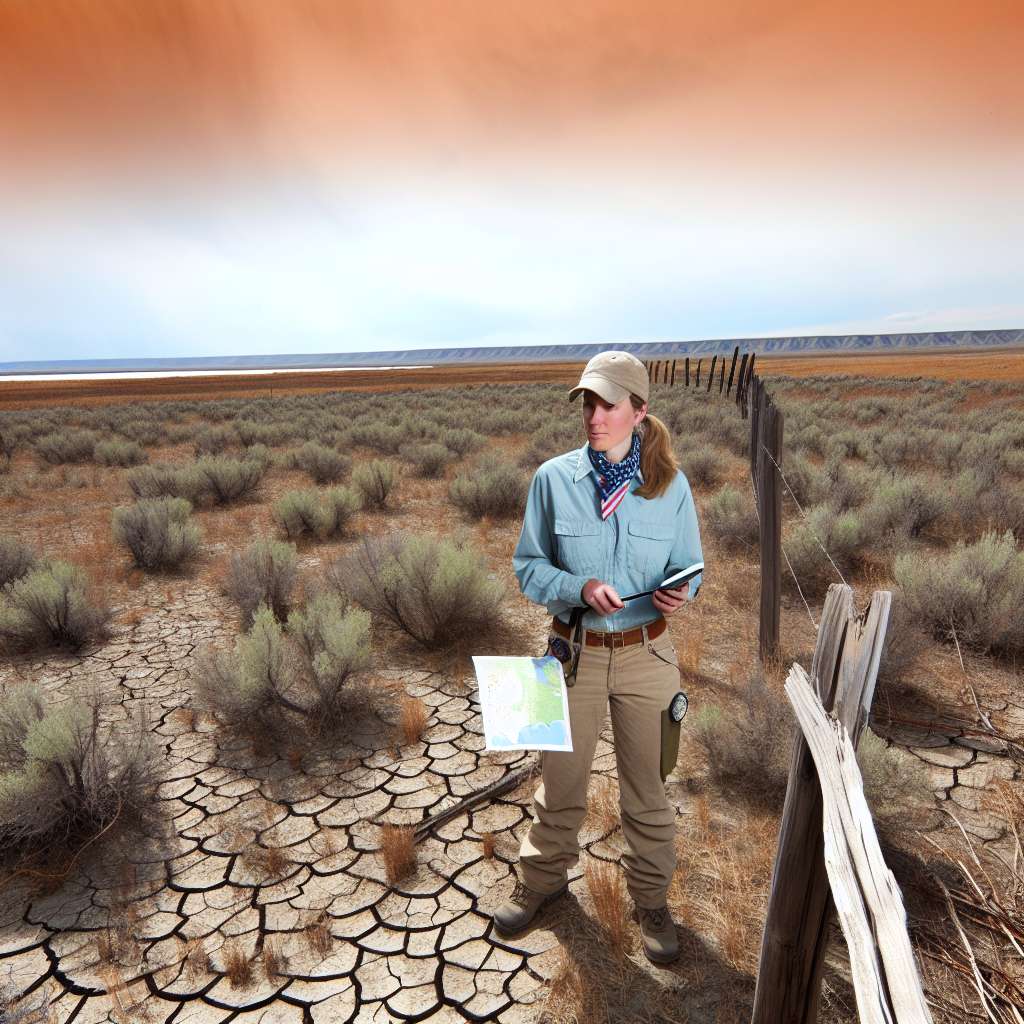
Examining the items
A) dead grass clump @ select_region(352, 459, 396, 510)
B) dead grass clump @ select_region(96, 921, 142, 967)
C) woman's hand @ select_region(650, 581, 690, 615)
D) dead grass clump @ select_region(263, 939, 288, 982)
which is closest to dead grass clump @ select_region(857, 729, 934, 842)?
woman's hand @ select_region(650, 581, 690, 615)

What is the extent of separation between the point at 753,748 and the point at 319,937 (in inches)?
91.5

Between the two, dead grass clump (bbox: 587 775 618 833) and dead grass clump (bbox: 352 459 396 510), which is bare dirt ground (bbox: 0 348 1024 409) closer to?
dead grass clump (bbox: 352 459 396 510)

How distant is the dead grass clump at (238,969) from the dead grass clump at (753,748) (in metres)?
2.40

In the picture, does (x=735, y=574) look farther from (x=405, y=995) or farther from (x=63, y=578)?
(x=63, y=578)

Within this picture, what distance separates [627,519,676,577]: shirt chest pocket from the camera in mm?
2078

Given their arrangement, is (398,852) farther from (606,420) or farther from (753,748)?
(606,420)

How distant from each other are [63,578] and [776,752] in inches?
239

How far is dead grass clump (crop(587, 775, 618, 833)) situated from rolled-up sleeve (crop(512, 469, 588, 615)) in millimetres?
1623

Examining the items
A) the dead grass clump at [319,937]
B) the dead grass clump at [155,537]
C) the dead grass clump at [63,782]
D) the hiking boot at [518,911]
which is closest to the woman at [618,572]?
the hiking boot at [518,911]

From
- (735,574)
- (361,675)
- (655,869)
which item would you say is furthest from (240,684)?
(735,574)

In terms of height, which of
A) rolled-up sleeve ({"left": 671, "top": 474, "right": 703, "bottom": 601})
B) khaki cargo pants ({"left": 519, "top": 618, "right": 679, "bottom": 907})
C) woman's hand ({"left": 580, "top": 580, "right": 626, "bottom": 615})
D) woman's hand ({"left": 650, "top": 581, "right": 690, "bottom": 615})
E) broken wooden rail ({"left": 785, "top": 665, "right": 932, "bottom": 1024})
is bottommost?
khaki cargo pants ({"left": 519, "top": 618, "right": 679, "bottom": 907})

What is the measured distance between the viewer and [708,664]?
16.0ft

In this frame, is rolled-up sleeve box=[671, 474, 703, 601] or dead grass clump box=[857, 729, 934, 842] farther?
dead grass clump box=[857, 729, 934, 842]

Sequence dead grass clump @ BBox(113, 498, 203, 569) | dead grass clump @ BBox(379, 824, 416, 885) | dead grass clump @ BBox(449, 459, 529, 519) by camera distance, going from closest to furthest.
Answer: dead grass clump @ BBox(379, 824, 416, 885), dead grass clump @ BBox(113, 498, 203, 569), dead grass clump @ BBox(449, 459, 529, 519)
